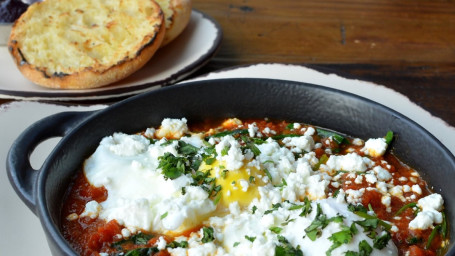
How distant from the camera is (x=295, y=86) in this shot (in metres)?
2.70

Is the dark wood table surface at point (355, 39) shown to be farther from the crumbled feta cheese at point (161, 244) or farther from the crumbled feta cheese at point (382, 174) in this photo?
the crumbled feta cheese at point (161, 244)

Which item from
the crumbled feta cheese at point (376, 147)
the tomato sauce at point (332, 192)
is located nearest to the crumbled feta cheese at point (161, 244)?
the tomato sauce at point (332, 192)

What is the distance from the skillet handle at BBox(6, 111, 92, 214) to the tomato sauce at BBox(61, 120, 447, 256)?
18 cm

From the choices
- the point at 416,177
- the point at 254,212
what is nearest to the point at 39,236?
the point at 254,212

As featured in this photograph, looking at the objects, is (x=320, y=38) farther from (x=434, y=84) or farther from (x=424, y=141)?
(x=424, y=141)

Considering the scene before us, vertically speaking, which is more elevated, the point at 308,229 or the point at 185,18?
the point at 308,229

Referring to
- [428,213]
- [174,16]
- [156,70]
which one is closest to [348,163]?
[428,213]

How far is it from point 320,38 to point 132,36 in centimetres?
136

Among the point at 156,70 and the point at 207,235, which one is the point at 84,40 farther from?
the point at 207,235

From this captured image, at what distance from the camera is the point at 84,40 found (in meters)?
3.52

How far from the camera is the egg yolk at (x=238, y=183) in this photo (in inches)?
84.9

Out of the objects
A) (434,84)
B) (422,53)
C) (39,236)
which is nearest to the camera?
(39,236)

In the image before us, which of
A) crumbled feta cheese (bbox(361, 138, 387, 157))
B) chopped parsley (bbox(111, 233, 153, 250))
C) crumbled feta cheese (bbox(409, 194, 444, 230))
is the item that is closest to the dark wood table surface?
crumbled feta cheese (bbox(361, 138, 387, 157))

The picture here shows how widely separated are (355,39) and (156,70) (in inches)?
58.7
